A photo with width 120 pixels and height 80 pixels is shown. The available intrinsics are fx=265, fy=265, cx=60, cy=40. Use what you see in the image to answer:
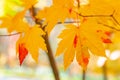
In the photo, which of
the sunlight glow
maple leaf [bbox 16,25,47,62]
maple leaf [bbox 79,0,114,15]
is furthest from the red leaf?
the sunlight glow

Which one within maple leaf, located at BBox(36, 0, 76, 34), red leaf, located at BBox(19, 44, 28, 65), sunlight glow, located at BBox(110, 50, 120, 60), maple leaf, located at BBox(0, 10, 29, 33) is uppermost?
maple leaf, located at BBox(36, 0, 76, 34)

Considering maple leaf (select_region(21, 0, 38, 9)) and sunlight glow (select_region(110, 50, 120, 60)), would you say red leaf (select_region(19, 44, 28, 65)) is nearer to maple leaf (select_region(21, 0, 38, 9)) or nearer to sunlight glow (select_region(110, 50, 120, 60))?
maple leaf (select_region(21, 0, 38, 9))

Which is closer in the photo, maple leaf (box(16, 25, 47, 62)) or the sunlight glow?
maple leaf (box(16, 25, 47, 62))

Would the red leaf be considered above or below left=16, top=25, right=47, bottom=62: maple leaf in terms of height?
below

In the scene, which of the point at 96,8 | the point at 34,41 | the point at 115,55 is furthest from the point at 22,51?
the point at 115,55

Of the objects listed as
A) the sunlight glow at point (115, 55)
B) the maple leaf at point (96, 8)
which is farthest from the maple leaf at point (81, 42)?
the sunlight glow at point (115, 55)

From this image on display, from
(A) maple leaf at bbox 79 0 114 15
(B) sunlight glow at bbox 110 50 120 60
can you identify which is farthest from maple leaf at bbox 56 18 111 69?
(B) sunlight glow at bbox 110 50 120 60

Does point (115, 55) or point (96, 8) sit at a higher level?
point (96, 8)

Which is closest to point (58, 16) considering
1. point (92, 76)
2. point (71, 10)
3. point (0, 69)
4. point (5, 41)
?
point (71, 10)

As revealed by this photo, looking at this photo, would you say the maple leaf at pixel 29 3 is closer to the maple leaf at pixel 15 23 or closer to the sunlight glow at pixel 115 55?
the maple leaf at pixel 15 23

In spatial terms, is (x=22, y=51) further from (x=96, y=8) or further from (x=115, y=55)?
(x=115, y=55)
